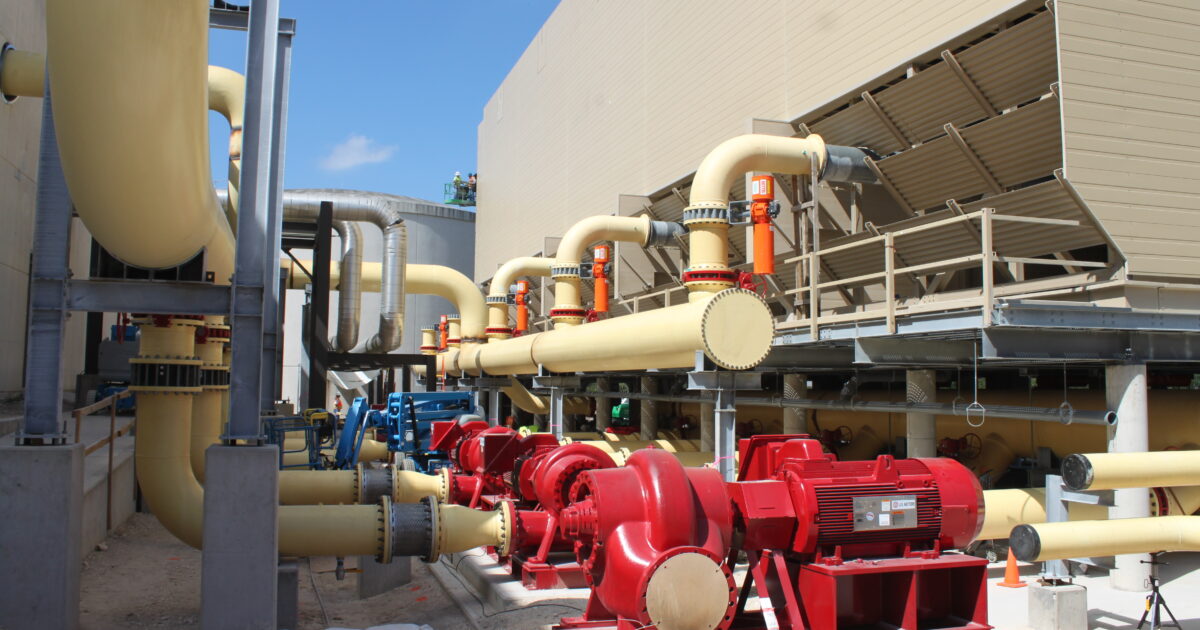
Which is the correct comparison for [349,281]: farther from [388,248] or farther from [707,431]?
[707,431]

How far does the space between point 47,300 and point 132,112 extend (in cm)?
265

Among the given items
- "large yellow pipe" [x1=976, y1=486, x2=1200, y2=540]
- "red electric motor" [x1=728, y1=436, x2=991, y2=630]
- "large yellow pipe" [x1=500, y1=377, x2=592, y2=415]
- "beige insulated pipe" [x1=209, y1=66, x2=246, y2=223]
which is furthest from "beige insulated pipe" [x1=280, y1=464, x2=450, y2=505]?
"large yellow pipe" [x1=500, y1=377, x2=592, y2=415]

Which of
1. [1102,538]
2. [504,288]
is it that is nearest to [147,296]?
[1102,538]

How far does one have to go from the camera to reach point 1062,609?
6.95 m

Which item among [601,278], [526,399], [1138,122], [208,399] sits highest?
[1138,122]

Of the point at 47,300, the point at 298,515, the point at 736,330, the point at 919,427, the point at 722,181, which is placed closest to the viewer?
the point at 47,300

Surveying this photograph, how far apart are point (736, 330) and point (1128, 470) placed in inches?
148

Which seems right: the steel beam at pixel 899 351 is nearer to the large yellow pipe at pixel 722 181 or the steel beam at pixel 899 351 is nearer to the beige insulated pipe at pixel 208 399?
the large yellow pipe at pixel 722 181

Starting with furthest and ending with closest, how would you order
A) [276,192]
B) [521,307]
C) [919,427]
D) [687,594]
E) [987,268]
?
[521,307] → [919,427] → [276,192] → [987,268] → [687,594]

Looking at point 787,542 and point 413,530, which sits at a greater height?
point 787,542

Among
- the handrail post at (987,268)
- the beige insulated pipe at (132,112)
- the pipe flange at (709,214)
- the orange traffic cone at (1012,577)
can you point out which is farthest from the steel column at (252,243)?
the orange traffic cone at (1012,577)

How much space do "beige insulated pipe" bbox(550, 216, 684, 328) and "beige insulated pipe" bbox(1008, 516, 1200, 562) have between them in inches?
414

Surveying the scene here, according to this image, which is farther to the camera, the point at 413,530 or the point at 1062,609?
the point at 413,530

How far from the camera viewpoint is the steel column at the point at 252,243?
6.71 m
